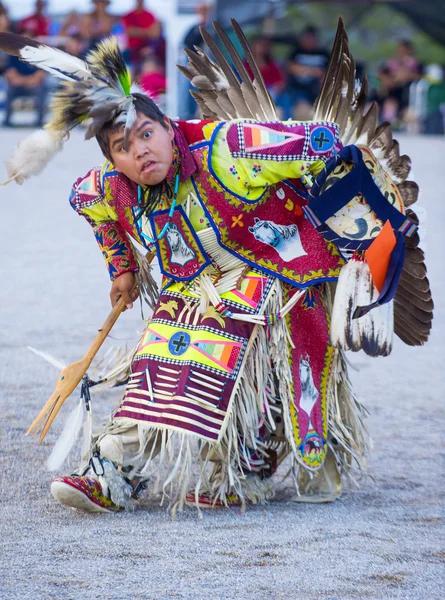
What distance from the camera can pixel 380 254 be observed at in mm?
2730

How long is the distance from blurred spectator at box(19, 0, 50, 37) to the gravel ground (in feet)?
34.6

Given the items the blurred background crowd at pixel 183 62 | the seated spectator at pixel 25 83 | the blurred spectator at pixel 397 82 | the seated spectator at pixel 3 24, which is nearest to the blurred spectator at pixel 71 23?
the blurred background crowd at pixel 183 62

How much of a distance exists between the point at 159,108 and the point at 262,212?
15.3 inches

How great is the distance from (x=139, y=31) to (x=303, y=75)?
8.39ft

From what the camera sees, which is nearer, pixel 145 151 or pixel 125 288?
pixel 145 151

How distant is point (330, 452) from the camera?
10.1ft

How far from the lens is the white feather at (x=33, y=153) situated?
2.75 m

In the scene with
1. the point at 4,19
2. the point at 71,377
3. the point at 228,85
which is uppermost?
the point at 4,19

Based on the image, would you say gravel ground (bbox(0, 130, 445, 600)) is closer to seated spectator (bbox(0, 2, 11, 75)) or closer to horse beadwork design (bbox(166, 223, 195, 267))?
horse beadwork design (bbox(166, 223, 195, 267))

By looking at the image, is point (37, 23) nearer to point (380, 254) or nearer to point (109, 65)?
point (109, 65)

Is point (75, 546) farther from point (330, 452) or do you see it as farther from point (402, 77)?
point (402, 77)

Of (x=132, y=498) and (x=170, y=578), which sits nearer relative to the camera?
(x=170, y=578)

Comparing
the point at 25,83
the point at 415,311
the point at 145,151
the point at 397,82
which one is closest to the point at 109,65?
the point at 145,151

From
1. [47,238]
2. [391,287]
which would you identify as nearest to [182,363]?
[391,287]
